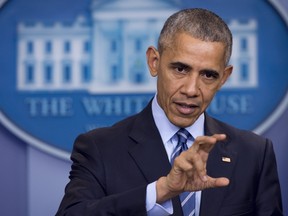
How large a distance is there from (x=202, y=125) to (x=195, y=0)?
2.82 feet

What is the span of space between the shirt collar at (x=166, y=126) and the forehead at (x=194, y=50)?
211mm

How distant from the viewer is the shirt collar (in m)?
2.20

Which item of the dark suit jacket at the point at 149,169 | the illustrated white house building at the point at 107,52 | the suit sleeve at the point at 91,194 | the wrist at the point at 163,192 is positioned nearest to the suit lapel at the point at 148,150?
the dark suit jacket at the point at 149,169

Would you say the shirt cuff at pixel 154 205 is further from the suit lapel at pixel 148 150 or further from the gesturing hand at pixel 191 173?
the suit lapel at pixel 148 150

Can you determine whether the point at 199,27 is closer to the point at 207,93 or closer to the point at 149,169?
the point at 207,93

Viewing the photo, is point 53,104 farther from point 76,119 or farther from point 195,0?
point 195,0

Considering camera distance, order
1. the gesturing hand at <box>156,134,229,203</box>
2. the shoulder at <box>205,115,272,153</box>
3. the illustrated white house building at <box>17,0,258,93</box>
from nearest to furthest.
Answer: the gesturing hand at <box>156,134,229,203</box>, the shoulder at <box>205,115,272,153</box>, the illustrated white house building at <box>17,0,258,93</box>

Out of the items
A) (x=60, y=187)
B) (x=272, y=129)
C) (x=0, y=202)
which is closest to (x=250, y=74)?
(x=272, y=129)

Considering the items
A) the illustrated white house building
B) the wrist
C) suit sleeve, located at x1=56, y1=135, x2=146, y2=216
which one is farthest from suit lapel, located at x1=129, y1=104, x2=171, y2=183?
the illustrated white house building

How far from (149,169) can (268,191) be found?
37 cm

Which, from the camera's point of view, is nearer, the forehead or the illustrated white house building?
the forehead

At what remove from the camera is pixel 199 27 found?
2.06 metres

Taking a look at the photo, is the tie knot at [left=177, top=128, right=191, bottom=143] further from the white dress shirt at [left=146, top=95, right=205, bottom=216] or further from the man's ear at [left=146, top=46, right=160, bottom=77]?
the man's ear at [left=146, top=46, right=160, bottom=77]

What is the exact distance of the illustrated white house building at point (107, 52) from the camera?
294 cm
